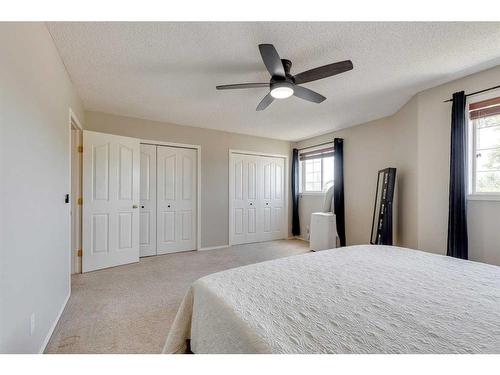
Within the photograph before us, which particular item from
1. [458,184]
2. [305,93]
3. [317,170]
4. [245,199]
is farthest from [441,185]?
[245,199]

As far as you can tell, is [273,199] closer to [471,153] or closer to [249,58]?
[471,153]

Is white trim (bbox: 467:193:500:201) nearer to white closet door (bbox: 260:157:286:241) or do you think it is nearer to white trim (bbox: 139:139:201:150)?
white closet door (bbox: 260:157:286:241)

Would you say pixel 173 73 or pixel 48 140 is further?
pixel 173 73

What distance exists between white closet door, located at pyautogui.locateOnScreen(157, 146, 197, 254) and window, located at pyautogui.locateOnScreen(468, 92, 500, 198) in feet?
12.7

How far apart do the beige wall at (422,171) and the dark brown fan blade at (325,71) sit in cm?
163

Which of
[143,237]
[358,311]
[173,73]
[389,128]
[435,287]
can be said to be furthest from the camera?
[143,237]

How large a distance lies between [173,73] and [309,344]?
250 cm

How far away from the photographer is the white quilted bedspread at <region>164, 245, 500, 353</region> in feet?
2.60

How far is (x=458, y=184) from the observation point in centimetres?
227

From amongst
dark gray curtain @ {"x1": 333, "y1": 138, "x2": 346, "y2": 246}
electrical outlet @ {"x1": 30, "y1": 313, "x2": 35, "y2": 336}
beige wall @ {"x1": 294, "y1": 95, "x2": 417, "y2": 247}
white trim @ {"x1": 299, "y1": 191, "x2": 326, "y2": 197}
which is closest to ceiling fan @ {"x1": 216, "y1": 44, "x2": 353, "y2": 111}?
beige wall @ {"x1": 294, "y1": 95, "x2": 417, "y2": 247}

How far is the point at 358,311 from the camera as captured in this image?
986mm
